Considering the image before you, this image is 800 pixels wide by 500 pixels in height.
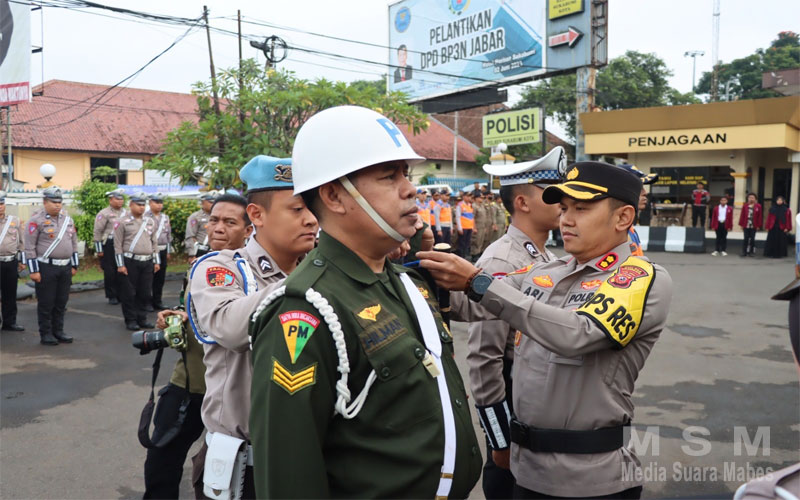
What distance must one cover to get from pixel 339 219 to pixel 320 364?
43cm

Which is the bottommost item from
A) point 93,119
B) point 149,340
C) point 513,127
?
point 149,340

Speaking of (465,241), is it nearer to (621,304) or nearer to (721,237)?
(721,237)

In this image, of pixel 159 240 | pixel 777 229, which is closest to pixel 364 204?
pixel 159 240

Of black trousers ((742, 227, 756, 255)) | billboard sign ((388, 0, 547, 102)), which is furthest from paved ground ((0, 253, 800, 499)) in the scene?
billboard sign ((388, 0, 547, 102))

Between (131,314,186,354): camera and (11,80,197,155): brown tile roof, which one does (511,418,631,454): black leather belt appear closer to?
(131,314,186,354): camera

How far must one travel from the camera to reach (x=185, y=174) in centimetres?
1190

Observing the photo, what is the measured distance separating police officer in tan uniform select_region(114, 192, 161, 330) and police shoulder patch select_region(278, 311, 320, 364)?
8934 millimetres

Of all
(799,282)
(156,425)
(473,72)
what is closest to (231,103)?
(156,425)

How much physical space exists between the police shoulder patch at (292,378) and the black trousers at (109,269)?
1101 cm

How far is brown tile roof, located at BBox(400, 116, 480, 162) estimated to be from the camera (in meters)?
40.7

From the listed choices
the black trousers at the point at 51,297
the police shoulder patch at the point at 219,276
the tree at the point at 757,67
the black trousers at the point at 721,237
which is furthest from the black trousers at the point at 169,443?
the tree at the point at 757,67

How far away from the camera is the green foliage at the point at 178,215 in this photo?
52.3 ft

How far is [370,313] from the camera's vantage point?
61.8 inches

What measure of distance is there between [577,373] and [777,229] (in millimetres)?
18379
